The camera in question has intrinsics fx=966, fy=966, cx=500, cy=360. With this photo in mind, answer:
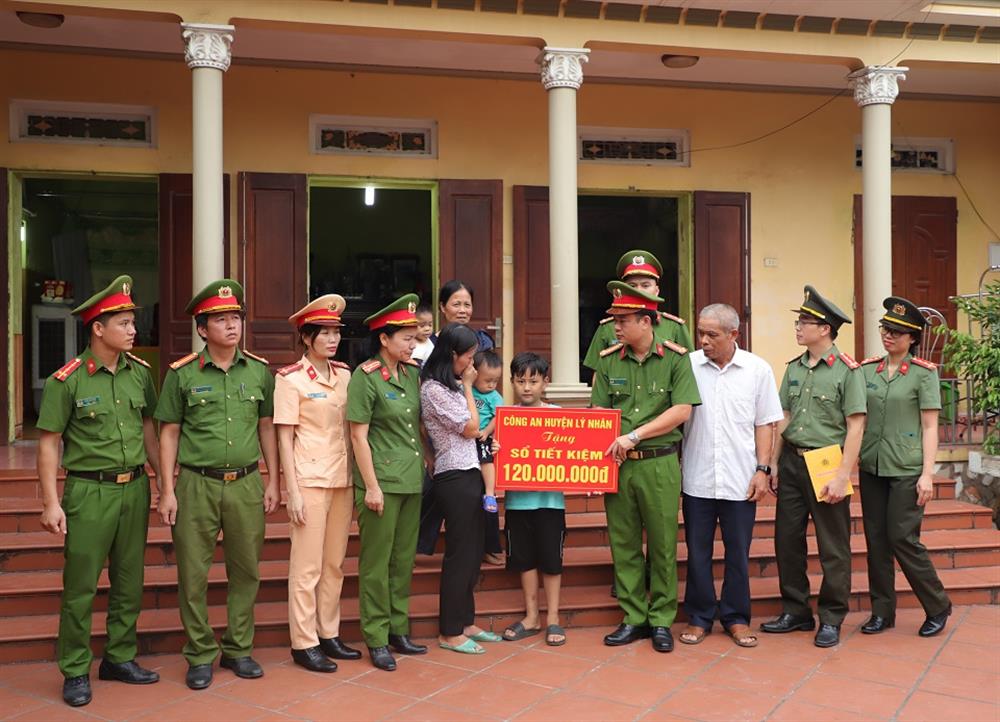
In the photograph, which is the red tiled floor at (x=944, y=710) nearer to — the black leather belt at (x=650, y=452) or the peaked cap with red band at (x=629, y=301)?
the black leather belt at (x=650, y=452)

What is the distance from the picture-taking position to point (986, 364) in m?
6.82

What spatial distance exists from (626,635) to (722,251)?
5.58 metres

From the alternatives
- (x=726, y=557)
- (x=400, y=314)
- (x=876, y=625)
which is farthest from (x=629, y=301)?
(x=876, y=625)

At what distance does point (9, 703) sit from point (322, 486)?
1564 mm

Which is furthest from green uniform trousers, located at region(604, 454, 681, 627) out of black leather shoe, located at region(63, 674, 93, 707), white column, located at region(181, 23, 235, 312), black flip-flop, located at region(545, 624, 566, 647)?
white column, located at region(181, 23, 235, 312)

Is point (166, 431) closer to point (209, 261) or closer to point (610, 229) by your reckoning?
point (209, 261)

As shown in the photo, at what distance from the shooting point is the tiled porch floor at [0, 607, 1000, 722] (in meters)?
3.97

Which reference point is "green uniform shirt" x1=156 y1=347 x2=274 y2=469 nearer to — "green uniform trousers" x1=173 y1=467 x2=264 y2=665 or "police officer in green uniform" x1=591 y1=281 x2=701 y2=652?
"green uniform trousers" x1=173 y1=467 x2=264 y2=665

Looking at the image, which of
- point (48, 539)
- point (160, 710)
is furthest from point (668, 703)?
point (48, 539)

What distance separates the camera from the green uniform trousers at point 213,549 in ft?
14.0

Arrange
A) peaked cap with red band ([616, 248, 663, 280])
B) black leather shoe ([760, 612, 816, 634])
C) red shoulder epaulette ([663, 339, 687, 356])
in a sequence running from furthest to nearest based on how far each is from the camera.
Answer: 1. peaked cap with red band ([616, 248, 663, 280])
2. black leather shoe ([760, 612, 816, 634])
3. red shoulder epaulette ([663, 339, 687, 356])

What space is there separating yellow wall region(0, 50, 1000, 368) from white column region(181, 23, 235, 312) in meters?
1.59

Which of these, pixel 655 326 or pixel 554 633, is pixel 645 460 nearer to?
pixel 655 326

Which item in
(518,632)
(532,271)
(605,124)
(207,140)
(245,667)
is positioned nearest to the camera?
(245,667)
